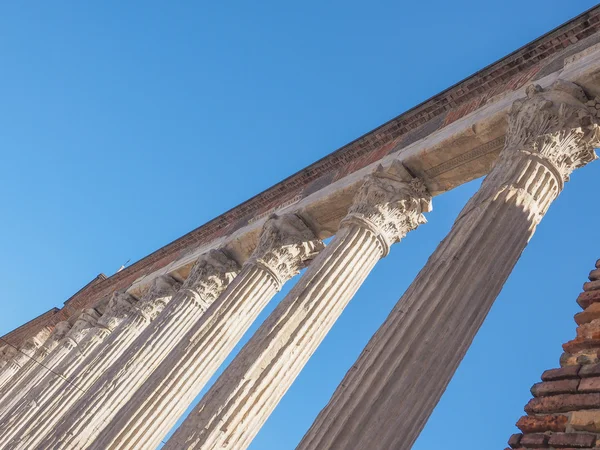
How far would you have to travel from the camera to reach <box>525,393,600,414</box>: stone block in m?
3.62

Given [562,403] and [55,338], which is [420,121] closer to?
[562,403]

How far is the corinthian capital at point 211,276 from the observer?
1465cm

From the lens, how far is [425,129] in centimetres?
1256

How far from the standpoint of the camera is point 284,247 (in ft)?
42.3

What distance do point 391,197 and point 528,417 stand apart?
757cm

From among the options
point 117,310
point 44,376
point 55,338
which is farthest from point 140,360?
point 55,338

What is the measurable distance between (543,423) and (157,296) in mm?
15138

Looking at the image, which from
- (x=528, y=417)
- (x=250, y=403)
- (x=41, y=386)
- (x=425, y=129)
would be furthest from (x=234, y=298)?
(x=41, y=386)

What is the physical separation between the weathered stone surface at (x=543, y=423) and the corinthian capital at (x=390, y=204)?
23.0 ft

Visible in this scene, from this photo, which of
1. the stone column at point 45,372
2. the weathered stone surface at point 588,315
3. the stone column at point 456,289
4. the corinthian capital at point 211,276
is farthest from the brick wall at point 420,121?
the weathered stone surface at point 588,315

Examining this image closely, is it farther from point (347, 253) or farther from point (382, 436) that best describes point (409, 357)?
point (347, 253)

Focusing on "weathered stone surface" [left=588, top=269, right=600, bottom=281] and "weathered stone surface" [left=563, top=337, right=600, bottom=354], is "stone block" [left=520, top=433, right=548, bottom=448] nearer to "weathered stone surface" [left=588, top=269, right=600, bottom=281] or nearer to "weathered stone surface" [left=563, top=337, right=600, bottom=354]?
"weathered stone surface" [left=563, top=337, right=600, bottom=354]

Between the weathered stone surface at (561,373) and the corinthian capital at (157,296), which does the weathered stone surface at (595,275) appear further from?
the corinthian capital at (157,296)

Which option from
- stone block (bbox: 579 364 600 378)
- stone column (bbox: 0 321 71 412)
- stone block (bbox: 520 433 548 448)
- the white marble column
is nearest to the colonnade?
stone block (bbox: 520 433 548 448)
